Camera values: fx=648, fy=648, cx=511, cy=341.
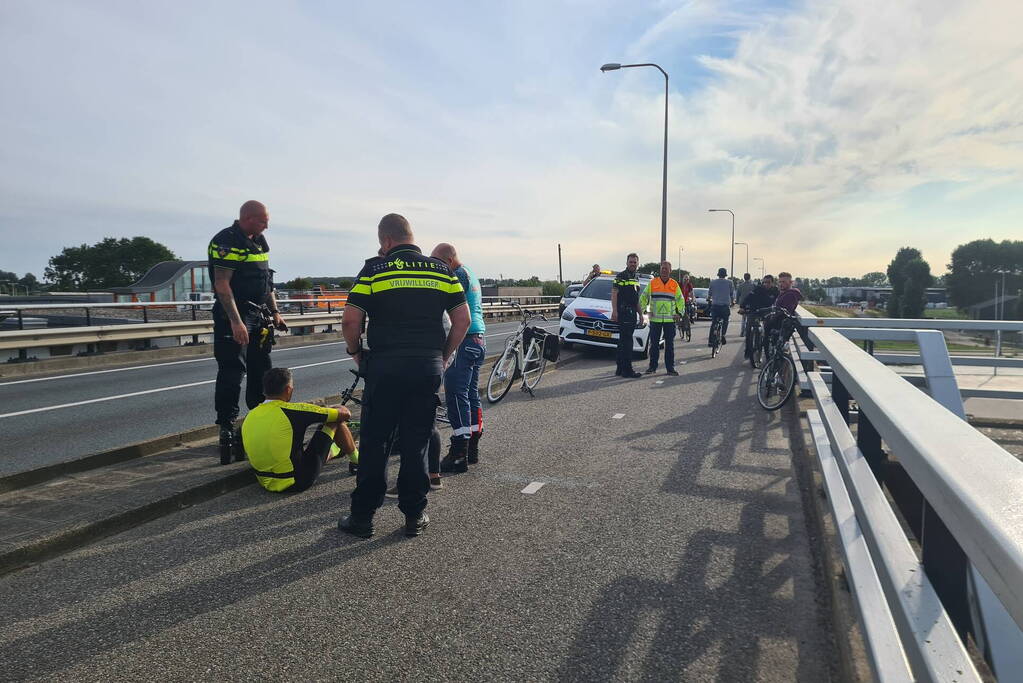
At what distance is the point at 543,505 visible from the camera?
4.43 metres

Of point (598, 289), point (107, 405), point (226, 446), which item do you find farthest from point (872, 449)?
point (598, 289)

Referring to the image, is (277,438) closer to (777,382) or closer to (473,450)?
(473,450)

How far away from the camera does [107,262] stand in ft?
374

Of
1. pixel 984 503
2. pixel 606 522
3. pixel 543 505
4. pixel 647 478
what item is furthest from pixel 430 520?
pixel 984 503

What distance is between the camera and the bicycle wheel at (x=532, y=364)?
8.90m

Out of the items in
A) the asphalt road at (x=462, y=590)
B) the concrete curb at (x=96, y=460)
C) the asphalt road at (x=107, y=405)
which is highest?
the concrete curb at (x=96, y=460)

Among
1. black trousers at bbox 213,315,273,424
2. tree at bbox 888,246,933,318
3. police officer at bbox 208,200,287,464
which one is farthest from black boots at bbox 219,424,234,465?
tree at bbox 888,246,933,318

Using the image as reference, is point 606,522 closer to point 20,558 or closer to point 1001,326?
point 20,558

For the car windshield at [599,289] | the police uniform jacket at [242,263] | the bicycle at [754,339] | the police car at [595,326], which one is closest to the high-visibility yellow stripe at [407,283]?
the police uniform jacket at [242,263]

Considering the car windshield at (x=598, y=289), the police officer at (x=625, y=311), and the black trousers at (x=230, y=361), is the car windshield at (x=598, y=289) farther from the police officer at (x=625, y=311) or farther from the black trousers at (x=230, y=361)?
the black trousers at (x=230, y=361)

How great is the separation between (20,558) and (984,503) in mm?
4187

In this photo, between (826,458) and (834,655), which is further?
(826,458)

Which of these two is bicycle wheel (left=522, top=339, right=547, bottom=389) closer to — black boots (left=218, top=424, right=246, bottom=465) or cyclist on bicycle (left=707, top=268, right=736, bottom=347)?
black boots (left=218, top=424, right=246, bottom=465)

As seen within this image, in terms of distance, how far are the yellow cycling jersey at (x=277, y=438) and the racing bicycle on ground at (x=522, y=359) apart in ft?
13.7
